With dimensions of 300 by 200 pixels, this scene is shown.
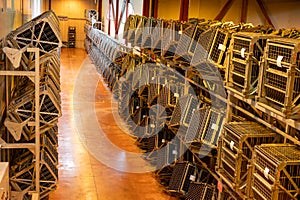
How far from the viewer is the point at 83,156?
7.13 m

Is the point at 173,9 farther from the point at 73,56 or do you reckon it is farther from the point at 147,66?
the point at 73,56

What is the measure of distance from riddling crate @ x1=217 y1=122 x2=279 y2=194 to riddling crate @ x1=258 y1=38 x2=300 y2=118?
43 cm

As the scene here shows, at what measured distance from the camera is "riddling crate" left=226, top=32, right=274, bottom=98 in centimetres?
357

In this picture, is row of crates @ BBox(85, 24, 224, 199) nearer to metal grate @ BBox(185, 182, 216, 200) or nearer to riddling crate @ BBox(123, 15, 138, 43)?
metal grate @ BBox(185, 182, 216, 200)

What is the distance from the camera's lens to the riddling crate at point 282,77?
2.90 m

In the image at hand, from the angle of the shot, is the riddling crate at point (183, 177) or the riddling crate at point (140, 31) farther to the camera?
the riddling crate at point (140, 31)

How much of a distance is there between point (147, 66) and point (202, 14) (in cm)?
349

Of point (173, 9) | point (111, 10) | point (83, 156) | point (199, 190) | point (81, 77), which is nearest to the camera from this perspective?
point (199, 190)

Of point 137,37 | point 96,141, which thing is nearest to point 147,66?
point 137,37

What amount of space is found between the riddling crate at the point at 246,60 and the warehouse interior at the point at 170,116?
0.4 inches

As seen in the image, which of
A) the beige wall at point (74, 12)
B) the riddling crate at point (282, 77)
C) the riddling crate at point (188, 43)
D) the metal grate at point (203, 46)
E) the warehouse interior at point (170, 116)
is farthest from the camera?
the beige wall at point (74, 12)

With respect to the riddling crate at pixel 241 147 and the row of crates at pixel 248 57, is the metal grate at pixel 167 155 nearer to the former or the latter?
the row of crates at pixel 248 57

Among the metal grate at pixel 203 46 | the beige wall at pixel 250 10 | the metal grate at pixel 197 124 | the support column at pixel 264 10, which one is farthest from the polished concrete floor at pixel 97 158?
the support column at pixel 264 10

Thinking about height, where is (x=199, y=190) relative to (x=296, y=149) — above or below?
below
